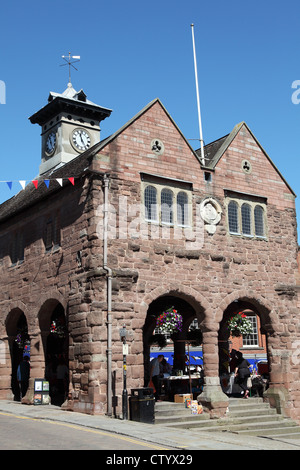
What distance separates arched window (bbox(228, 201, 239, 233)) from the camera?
21.0m

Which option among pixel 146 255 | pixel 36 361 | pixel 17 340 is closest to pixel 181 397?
pixel 146 255

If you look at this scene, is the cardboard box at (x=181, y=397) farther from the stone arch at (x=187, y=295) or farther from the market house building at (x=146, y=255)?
the stone arch at (x=187, y=295)

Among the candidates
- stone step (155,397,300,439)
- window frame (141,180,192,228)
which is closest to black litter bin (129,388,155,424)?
stone step (155,397,300,439)

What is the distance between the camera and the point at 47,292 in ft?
65.6

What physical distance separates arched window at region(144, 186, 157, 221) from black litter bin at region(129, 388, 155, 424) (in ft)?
19.5

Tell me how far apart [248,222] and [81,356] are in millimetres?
8265

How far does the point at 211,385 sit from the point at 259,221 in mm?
6664

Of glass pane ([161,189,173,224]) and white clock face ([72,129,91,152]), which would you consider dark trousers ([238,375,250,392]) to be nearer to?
glass pane ([161,189,173,224])

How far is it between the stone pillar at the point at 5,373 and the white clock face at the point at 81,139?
2275cm

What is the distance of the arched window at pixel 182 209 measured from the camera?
778 inches

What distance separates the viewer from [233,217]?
832 inches

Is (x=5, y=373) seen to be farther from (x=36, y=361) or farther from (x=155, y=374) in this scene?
(x=155, y=374)

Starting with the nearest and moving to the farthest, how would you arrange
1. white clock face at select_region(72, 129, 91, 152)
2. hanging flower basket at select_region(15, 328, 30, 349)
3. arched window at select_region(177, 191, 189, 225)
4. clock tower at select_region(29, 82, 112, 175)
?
arched window at select_region(177, 191, 189, 225)
hanging flower basket at select_region(15, 328, 30, 349)
clock tower at select_region(29, 82, 112, 175)
white clock face at select_region(72, 129, 91, 152)
